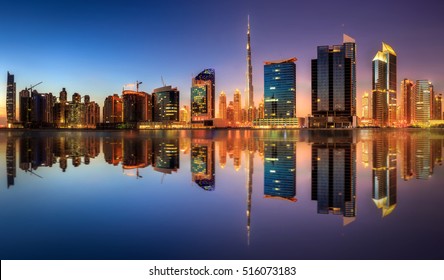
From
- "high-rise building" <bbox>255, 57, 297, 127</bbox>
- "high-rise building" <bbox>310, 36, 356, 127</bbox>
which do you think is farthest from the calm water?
"high-rise building" <bbox>255, 57, 297, 127</bbox>

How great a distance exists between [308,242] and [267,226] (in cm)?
96

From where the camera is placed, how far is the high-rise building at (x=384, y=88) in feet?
538

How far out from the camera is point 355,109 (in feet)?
488

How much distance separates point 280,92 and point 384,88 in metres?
54.9

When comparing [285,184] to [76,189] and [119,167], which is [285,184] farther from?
[119,167]

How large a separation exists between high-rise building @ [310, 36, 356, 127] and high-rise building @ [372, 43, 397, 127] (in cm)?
2386

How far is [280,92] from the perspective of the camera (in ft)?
534

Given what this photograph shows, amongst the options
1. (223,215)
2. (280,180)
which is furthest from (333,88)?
(223,215)

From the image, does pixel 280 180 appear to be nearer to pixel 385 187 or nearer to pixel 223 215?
pixel 385 187

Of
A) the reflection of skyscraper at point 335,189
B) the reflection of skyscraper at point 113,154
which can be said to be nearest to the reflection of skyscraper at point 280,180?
the reflection of skyscraper at point 335,189

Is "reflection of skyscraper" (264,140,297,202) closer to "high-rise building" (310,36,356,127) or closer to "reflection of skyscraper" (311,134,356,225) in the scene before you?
"reflection of skyscraper" (311,134,356,225)

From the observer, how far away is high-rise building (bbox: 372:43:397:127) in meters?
164
